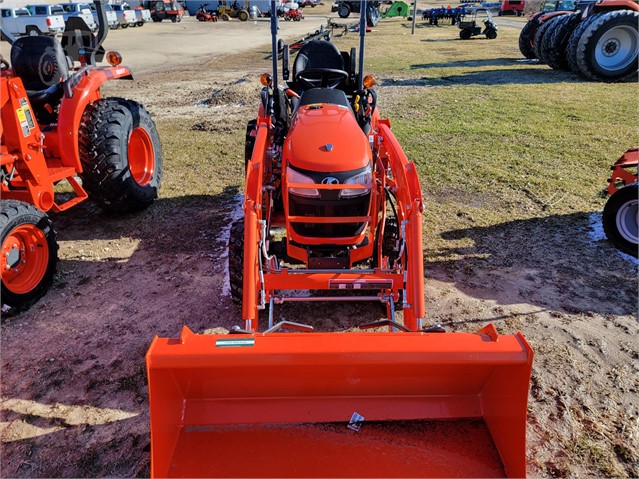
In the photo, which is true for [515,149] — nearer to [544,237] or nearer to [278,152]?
[544,237]

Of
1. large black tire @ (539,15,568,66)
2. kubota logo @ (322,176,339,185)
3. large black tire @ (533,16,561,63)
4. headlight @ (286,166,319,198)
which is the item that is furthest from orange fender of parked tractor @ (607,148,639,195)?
large black tire @ (533,16,561,63)

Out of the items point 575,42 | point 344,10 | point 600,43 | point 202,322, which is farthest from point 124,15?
point 202,322

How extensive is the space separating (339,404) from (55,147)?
366 centimetres

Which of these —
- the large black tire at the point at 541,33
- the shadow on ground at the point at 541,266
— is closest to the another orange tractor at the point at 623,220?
the shadow on ground at the point at 541,266

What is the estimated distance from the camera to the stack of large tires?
10938 mm

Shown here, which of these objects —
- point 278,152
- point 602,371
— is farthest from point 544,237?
point 278,152

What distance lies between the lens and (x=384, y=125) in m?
4.04

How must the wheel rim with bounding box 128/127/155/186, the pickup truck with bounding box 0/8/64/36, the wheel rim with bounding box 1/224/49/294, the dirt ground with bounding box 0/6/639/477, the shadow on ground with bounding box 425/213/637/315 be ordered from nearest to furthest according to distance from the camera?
the dirt ground with bounding box 0/6/639/477, the wheel rim with bounding box 1/224/49/294, the shadow on ground with bounding box 425/213/637/315, the wheel rim with bounding box 128/127/155/186, the pickup truck with bounding box 0/8/64/36

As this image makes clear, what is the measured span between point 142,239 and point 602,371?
395 cm

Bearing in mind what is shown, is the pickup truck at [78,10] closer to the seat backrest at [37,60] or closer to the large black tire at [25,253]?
the seat backrest at [37,60]

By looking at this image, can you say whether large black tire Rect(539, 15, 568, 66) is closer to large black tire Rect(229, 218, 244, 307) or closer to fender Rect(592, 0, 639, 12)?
fender Rect(592, 0, 639, 12)

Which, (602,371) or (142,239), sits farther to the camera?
(142,239)

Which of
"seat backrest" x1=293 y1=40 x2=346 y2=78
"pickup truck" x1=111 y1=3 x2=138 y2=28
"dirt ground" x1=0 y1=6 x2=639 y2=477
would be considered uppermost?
"pickup truck" x1=111 y1=3 x2=138 y2=28

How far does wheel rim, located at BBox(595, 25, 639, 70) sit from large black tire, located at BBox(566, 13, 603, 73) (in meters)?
0.46
